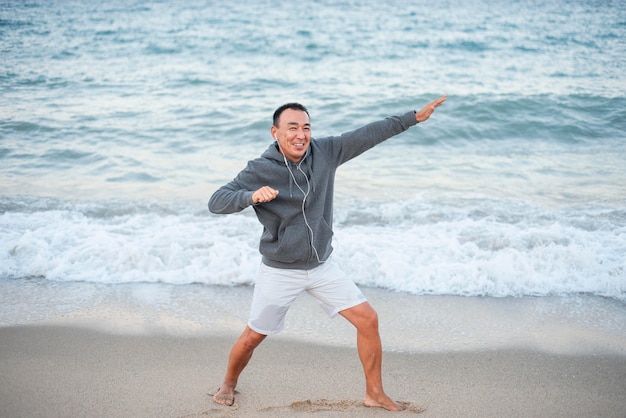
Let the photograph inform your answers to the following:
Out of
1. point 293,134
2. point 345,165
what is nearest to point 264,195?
point 293,134

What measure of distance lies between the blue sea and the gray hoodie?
86.3 inches

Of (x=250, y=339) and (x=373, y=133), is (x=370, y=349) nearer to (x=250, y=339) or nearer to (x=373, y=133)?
(x=250, y=339)

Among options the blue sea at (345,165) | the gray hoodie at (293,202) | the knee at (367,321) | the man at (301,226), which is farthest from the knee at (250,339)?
the blue sea at (345,165)

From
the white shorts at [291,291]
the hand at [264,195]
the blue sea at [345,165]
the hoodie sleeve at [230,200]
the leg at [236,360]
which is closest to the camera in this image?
the hand at [264,195]

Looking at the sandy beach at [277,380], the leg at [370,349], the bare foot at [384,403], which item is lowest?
the sandy beach at [277,380]

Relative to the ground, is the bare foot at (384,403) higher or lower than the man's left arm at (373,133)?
lower

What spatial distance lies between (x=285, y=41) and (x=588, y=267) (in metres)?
16.2

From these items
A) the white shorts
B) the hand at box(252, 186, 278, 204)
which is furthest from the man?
the hand at box(252, 186, 278, 204)

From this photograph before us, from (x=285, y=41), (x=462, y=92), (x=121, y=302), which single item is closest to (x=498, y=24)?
(x=285, y=41)

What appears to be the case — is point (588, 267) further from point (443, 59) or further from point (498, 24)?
point (498, 24)

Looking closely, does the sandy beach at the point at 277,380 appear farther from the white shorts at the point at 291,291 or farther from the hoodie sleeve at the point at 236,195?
the hoodie sleeve at the point at 236,195

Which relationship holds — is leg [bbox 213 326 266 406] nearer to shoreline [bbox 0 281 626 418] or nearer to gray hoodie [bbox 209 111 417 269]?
shoreline [bbox 0 281 626 418]

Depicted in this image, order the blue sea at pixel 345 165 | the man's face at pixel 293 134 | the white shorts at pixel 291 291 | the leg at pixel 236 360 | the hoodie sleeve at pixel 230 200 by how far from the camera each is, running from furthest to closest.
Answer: the blue sea at pixel 345 165 → the leg at pixel 236 360 → the white shorts at pixel 291 291 → the man's face at pixel 293 134 → the hoodie sleeve at pixel 230 200

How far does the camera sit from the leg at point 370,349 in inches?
135
